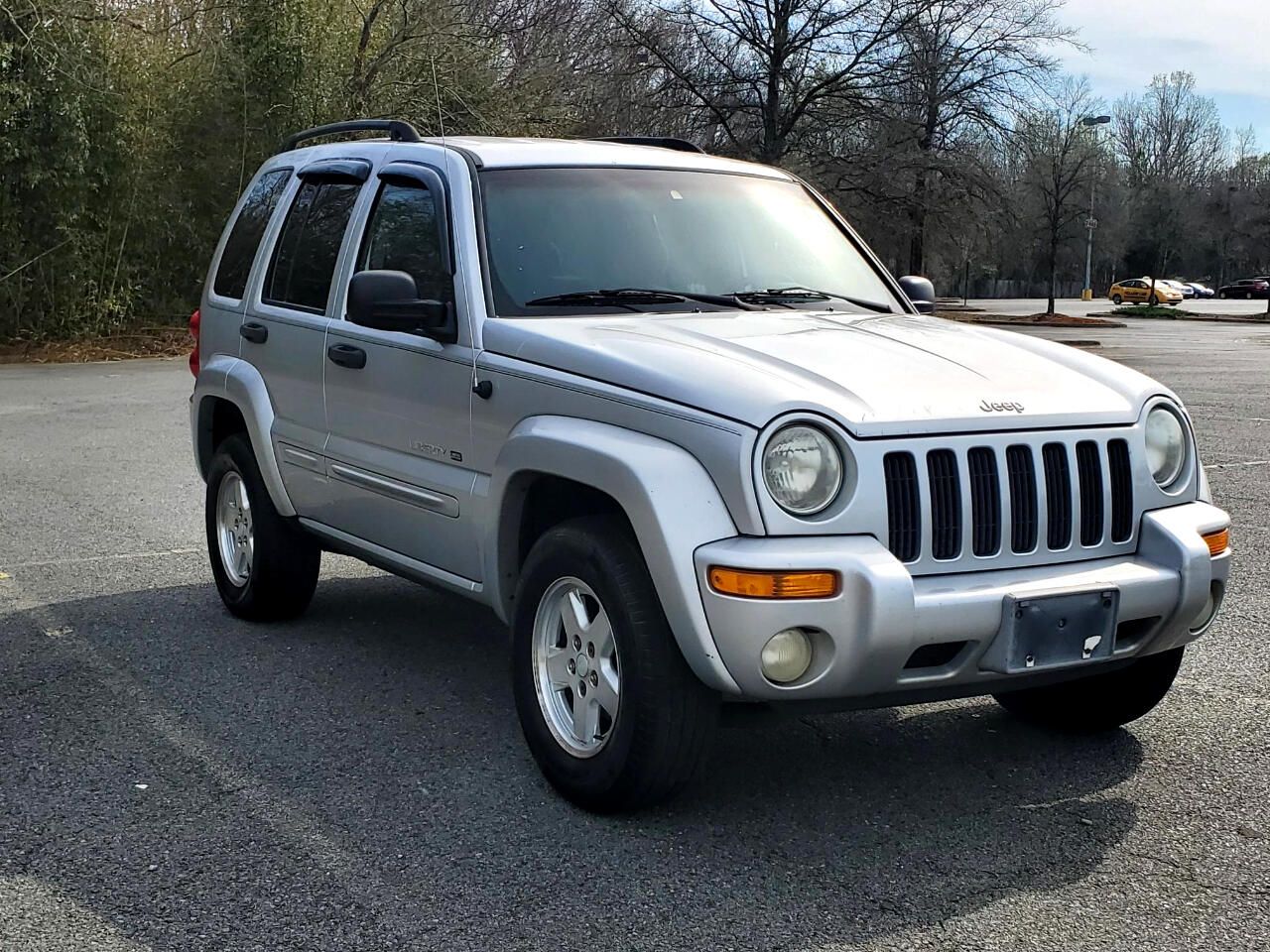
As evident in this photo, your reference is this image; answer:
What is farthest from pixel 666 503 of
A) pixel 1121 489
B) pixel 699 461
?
pixel 1121 489

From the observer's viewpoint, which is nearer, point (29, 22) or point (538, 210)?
point (538, 210)

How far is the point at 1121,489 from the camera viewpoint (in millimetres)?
4008

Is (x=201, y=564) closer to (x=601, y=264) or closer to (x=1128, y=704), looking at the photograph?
Answer: (x=601, y=264)

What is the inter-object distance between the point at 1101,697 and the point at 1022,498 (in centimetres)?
108

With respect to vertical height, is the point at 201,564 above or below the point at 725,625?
below

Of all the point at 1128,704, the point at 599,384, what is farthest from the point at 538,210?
the point at 1128,704

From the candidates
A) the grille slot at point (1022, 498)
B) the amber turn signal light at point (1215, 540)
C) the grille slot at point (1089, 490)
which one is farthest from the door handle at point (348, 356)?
the amber turn signal light at point (1215, 540)

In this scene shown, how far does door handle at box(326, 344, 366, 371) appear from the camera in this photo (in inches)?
203

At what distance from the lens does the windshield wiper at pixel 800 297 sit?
494cm

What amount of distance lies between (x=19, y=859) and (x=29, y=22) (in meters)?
20.2

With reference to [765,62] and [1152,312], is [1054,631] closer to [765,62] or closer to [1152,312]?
[765,62]

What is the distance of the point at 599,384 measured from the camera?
404 centimetres

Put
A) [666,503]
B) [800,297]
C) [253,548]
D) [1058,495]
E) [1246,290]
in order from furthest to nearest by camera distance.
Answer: [1246,290]
[253,548]
[800,297]
[1058,495]
[666,503]

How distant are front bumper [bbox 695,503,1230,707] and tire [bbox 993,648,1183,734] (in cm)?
61
